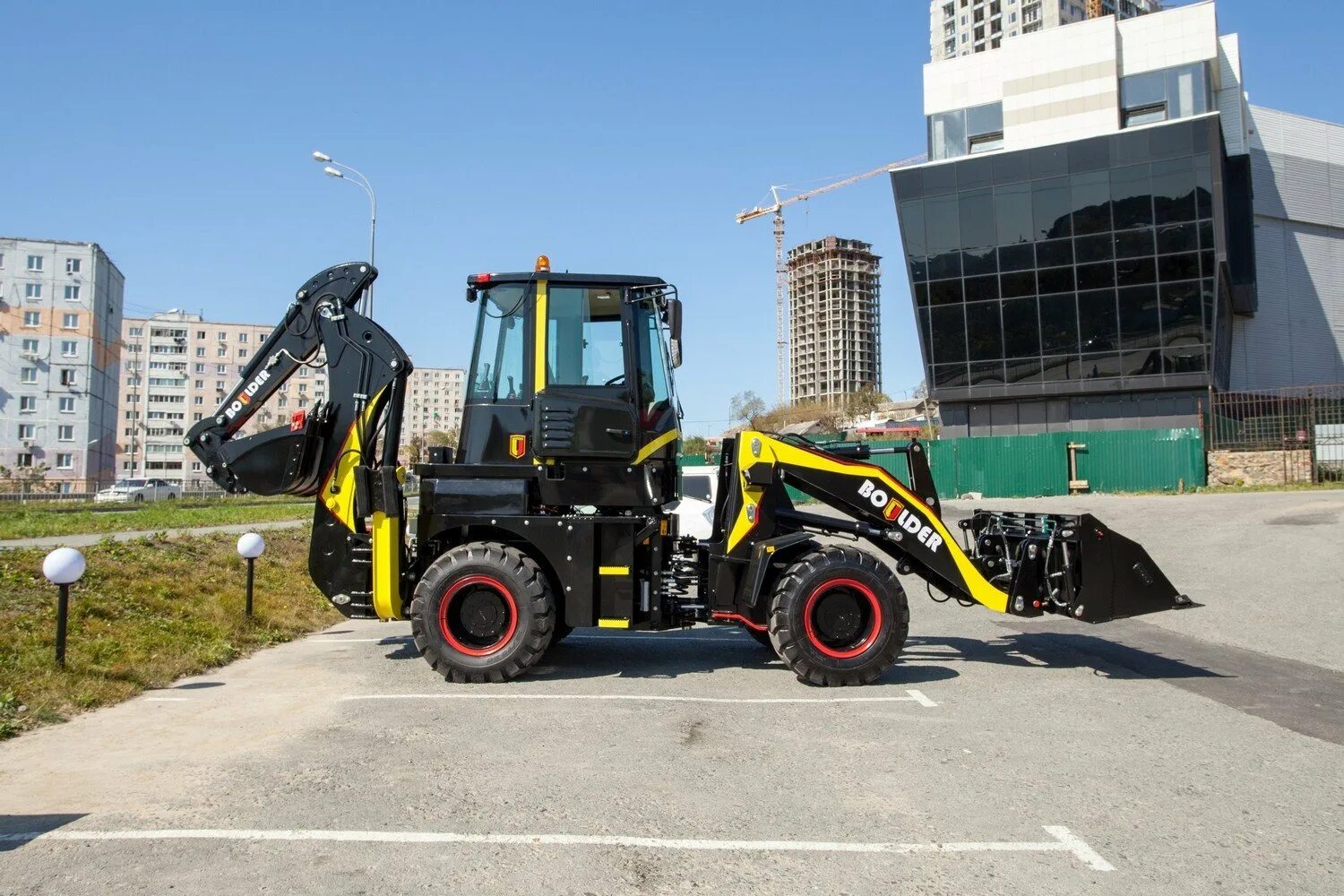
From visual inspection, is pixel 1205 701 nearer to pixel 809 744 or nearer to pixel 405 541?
pixel 809 744

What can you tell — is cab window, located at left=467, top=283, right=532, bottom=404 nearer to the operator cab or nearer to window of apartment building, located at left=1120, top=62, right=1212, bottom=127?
the operator cab

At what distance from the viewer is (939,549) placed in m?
7.90

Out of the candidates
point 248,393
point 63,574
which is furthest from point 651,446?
point 63,574

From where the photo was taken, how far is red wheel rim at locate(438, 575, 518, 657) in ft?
24.3

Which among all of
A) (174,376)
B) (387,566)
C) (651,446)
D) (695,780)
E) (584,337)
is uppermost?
(174,376)

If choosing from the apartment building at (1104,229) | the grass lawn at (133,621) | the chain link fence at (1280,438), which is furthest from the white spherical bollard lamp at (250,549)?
the apartment building at (1104,229)

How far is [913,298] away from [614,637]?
Result: 35.3 metres

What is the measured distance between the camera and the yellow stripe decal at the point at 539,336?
7.86m

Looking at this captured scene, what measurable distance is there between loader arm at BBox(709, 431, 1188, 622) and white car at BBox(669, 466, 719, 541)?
20.0ft

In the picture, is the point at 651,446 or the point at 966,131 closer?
the point at 651,446

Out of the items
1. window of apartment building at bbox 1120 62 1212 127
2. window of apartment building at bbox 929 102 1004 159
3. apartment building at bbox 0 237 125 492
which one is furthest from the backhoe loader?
apartment building at bbox 0 237 125 492

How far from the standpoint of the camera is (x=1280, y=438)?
33.2 metres

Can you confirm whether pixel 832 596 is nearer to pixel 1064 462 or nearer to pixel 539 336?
pixel 539 336

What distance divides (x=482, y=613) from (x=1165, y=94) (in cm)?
4359
